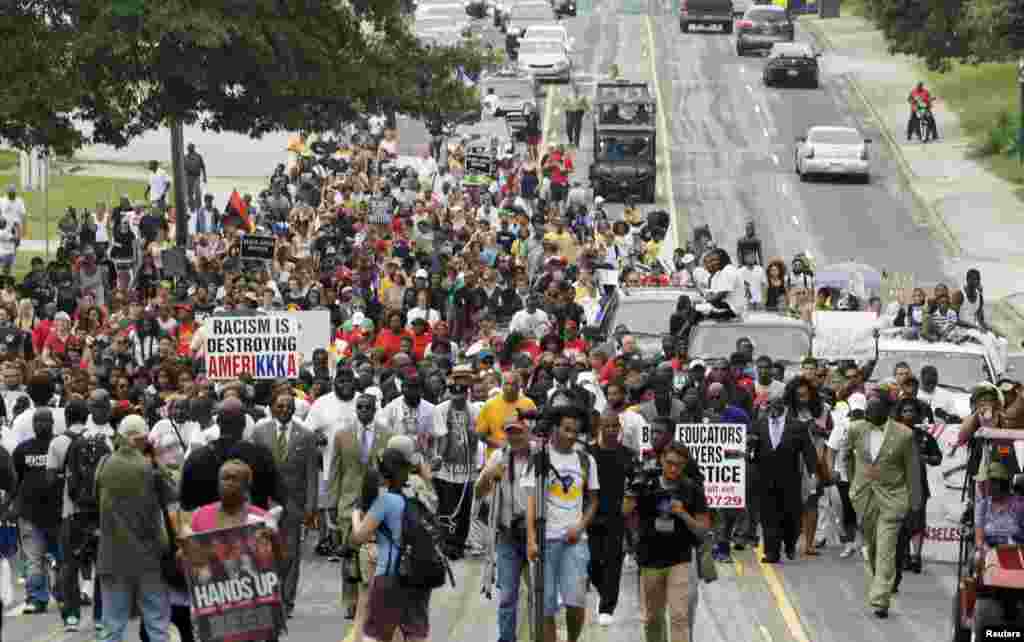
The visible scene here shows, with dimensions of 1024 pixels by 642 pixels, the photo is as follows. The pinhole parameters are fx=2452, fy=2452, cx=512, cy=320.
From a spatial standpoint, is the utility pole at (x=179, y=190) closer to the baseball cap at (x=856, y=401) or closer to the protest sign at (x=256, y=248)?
the protest sign at (x=256, y=248)

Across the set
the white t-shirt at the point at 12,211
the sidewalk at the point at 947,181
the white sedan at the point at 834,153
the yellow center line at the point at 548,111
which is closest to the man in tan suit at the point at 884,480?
the white t-shirt at the point at 12,211

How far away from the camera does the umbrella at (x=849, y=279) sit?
116 ft

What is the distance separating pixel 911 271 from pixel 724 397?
28946 millimetres

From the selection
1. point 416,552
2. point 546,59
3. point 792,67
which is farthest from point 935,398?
point 546,59

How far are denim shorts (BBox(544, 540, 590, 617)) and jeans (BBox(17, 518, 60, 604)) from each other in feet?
15.2

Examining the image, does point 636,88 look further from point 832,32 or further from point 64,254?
point 832,32

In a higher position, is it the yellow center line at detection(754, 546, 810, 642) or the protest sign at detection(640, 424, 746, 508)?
the protest sign at detection(640, 424, 746, 508)

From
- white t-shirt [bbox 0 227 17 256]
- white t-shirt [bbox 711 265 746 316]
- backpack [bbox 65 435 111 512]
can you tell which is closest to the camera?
backpack [bbox 65 435 111 512]

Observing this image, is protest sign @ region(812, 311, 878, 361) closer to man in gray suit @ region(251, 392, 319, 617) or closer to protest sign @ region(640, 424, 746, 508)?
protest sign @ region(640, 424, 746, 508)

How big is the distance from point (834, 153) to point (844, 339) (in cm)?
3327

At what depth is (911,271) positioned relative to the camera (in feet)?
163

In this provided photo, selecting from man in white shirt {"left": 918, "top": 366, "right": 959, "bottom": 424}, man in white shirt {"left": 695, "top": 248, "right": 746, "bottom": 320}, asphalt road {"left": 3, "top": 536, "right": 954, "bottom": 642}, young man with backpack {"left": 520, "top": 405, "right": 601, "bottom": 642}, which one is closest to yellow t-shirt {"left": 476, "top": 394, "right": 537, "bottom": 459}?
asphalt road {"left": 3, "top": 536, "right": 954, "bottom": 642}

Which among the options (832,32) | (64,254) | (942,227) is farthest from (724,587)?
(832,32)

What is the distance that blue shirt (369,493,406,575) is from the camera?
48.0 feet
